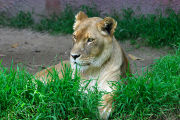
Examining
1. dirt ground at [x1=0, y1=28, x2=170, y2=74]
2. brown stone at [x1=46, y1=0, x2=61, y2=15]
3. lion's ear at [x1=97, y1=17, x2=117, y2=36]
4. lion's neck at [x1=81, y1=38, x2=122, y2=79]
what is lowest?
dirt ground at [x1=0, y1=28, x2=170, y2=74]

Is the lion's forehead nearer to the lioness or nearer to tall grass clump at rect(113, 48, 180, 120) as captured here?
the lioness

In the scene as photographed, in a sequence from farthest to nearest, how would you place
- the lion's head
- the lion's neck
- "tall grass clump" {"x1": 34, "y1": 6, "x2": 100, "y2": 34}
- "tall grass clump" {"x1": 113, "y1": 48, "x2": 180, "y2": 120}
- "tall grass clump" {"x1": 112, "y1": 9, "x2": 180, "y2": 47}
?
"tall grass clump" {"x1": 34, "y1": 6, "x2": 100, "y2": 34}, "tall grass clump" {"x1": 112, "y1": 9, "x2": 180, "y2": 47}, the lion's neck, the lion's head, "tall grass clump" {"x1": 113, "y1": 48, "x2": 180, "y2": 120}

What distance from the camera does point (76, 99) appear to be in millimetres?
3686

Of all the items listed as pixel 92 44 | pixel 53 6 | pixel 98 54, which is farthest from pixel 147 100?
pixel 53 6

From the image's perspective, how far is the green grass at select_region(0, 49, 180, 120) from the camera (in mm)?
3557

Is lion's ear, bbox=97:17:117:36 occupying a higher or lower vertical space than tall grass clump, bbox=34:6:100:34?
higher

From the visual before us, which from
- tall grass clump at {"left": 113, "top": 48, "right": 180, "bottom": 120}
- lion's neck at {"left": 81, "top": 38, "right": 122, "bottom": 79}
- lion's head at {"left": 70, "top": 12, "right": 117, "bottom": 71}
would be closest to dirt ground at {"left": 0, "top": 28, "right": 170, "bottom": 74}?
lion's neck at {"left": 81, "top": 38, "right": 122, "bottom": 79}

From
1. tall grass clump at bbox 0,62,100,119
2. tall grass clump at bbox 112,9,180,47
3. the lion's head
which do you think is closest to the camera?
tall grass clump at bbox 0,62,100,119

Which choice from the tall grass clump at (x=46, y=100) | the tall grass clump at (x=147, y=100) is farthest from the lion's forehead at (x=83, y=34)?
the tall grass clump at (x=147, y=100)

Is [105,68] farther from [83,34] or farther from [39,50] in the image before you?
Answer: [39,50]

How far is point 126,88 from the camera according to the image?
12.4 feet

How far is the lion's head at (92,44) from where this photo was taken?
388 cm

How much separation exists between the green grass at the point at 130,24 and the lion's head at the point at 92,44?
2.24 m

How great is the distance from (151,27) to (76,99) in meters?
3.72
